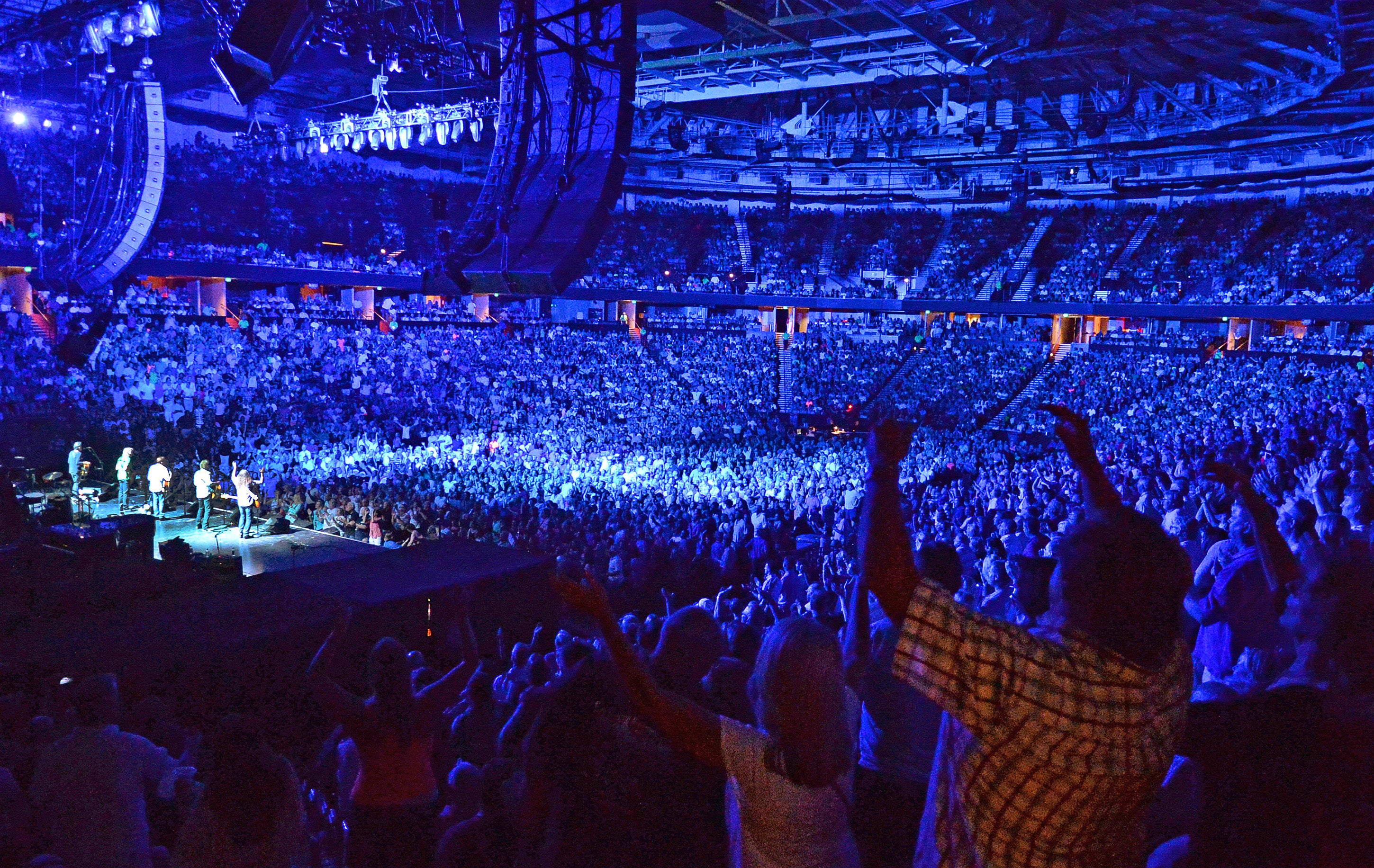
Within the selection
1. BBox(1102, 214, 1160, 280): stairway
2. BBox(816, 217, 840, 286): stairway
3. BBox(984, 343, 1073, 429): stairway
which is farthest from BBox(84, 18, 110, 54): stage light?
BBox(1102, 214, 1160, 280): stairway

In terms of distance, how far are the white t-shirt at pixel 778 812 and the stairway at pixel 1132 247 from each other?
105 ft

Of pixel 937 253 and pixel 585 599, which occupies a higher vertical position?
pixel 937 253

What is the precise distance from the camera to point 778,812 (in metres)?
1.56

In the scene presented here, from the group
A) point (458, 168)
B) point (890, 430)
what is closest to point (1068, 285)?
point (458, 168)

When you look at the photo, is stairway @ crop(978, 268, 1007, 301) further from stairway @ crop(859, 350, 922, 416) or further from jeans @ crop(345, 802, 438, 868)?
jeans @ crop(345, 802, 438, 868)

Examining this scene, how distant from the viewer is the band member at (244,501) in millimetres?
10375

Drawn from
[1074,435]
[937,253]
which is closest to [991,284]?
[937,253]

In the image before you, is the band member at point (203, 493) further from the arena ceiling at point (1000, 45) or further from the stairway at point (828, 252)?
the stairway at point (828, 252)

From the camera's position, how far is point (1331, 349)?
24.0 meters

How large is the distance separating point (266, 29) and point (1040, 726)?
17.8 feet

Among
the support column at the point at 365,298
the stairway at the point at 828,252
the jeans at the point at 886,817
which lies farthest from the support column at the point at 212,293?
the jeans at the point at 886,817

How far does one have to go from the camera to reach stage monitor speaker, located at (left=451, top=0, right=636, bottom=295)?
5.11 meters

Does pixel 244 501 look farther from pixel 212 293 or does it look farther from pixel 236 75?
pixel 212 293

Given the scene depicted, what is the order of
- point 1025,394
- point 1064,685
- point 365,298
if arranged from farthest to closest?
Answer: point 365,298 < point 1025,394 < point 1064,685
